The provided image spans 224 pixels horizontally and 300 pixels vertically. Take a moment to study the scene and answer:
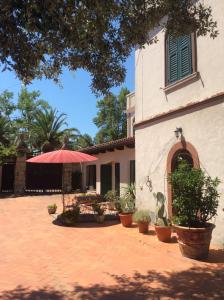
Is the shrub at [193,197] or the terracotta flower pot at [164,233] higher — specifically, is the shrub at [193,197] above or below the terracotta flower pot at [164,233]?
above

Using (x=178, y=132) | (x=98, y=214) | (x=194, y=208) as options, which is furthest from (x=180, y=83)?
(x=98, y=214)

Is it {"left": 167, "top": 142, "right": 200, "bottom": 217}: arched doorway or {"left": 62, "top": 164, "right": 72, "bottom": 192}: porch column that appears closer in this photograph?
{"left": 167, "top": 142, "right": 200, "bottom": 217}: arched doorway

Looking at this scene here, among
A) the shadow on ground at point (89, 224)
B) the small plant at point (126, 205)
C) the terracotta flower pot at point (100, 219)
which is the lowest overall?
the shadow on ground at point (89, 224)

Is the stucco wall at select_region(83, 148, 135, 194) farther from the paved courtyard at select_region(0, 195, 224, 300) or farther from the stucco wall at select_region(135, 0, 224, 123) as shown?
the paved courtyard at select_region(0, 195, 224, 300)

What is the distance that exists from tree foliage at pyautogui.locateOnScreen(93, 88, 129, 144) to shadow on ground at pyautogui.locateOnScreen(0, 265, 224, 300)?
134ft

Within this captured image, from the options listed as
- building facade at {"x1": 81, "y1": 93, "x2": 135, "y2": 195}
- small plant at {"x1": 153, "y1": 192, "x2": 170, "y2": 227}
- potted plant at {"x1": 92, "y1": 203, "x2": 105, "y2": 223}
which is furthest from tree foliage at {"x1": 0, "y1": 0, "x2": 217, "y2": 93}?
building facade at {"x1": 81, "y1": 93, "x2": 135, "y2": 195}

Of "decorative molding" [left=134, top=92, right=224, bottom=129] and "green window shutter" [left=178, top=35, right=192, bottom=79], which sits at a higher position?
"green window shutter" [left=178, top=35, right=192, bottom=79]

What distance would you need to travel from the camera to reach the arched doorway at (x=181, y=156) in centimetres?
851

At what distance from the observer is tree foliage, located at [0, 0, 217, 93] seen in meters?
4.92

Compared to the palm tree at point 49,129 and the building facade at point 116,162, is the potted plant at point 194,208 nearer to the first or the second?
the building facade at point 116,162

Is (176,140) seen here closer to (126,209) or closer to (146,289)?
(126,209)

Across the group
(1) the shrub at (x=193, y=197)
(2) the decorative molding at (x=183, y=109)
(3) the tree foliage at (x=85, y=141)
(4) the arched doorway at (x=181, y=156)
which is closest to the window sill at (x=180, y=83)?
(2) the decorative molding at (x=183, y=109)

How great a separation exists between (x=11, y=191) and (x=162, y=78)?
16.3 metres

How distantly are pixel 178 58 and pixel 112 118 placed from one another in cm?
3744
